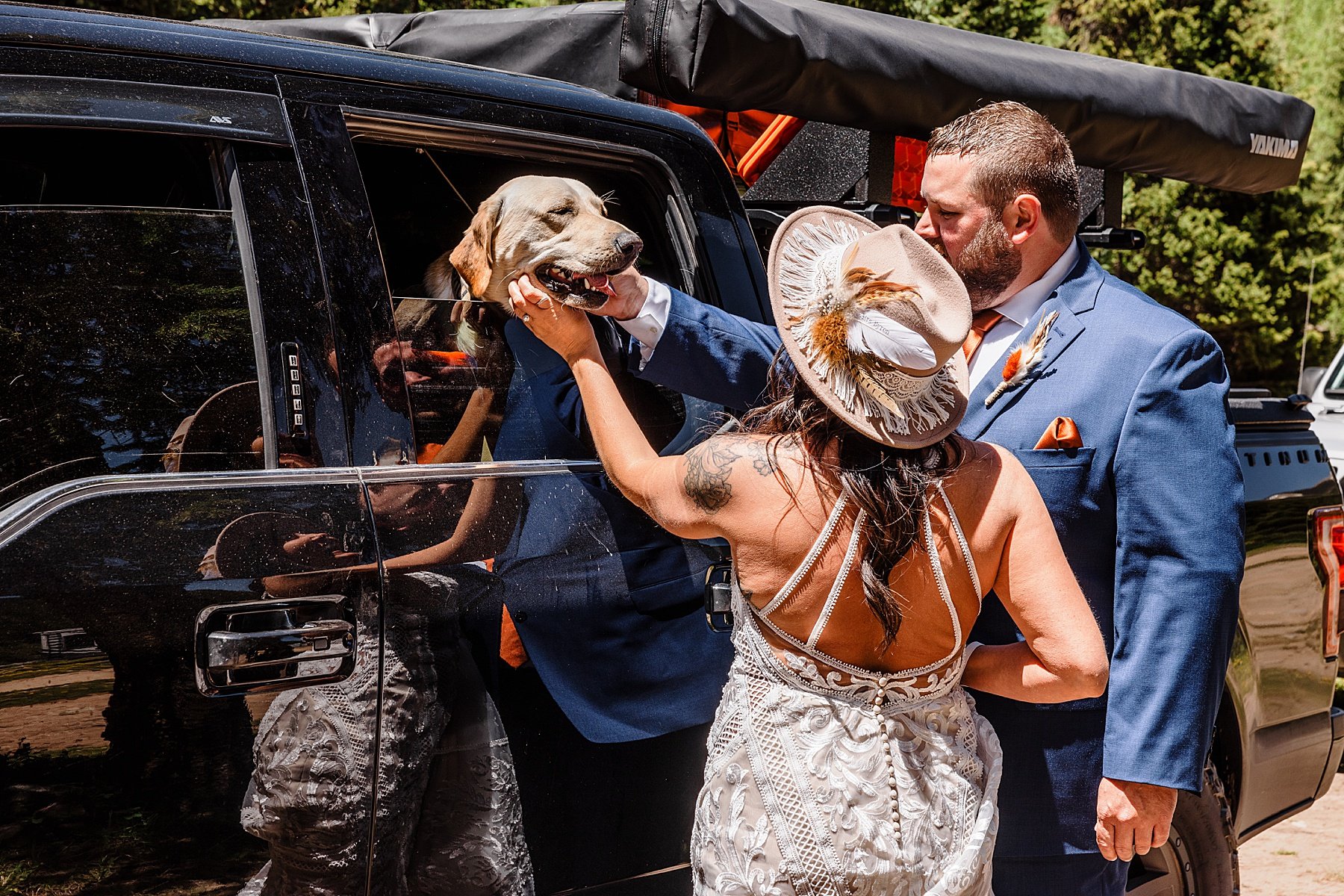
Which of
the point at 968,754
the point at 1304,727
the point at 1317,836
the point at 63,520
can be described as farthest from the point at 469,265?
the point at 1317,836

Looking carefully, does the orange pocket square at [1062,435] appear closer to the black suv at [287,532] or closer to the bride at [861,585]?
the bride at [861,585]

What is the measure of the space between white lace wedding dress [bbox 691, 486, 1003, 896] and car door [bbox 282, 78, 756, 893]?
258 mm

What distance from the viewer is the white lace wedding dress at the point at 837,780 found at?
1.69 m

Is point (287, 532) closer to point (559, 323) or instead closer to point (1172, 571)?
point (559, 323)

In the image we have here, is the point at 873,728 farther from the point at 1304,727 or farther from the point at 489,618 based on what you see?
the point at 1304,727

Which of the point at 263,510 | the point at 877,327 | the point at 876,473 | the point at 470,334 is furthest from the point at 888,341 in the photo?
the point at 263,510

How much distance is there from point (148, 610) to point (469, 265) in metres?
0.90

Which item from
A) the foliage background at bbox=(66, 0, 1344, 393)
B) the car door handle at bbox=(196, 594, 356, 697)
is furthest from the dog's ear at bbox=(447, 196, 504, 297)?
the foliage background at bbox=(66, 0, 1344, 393)

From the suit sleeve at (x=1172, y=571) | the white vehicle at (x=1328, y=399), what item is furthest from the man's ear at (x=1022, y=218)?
the white vehicle at (x=1328, y=399)

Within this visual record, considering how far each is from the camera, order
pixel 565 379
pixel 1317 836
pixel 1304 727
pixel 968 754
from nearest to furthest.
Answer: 1. pixel 968 754
2. pixel 565 379
3. pixel 1304 727
4. pixel 1317 836

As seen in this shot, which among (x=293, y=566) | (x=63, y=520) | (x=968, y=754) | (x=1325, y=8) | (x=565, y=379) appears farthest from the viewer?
(x=1325, y=8)

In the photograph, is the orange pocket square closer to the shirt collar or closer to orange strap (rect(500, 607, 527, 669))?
the shirt collar

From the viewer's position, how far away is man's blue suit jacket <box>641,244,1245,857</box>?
1982 millimetres

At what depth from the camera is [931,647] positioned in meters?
1.77
